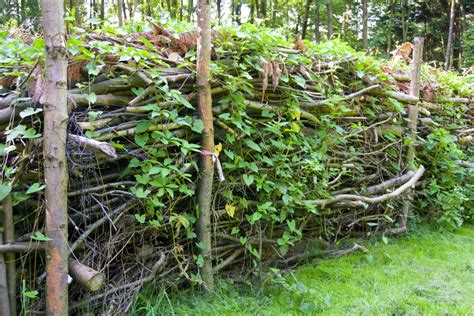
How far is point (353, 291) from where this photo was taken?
280 centimetres


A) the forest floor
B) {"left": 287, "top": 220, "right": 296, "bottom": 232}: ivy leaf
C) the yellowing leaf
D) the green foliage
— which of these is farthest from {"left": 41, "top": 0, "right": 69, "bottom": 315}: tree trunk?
the green foliage

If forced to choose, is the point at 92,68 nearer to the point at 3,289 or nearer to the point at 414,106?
the point at 3,289

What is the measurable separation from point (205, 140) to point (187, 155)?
0.15 meters

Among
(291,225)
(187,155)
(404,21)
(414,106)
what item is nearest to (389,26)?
(404,21)

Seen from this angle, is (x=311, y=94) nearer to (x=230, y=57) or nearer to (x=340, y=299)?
(x=230, y=57)

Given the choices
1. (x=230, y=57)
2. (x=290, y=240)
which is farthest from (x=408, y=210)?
(x=230, y=57)

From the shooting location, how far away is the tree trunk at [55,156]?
1804 mm

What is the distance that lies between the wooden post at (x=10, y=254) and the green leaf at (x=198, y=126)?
106 cm

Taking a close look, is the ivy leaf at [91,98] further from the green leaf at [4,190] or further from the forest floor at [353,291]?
the forest floor at [353,291]

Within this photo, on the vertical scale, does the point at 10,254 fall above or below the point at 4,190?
below

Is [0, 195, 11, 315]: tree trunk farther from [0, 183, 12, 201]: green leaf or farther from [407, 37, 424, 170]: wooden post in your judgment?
[407, 37, 424, 170]: wooden post

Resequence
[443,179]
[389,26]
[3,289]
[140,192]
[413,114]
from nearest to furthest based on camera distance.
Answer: [3,289] → [140,192] → [413,114] → [443,179] → [389,26]

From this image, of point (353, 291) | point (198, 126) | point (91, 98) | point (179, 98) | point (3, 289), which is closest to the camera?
point (3, 289)

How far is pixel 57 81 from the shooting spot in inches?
72.5
